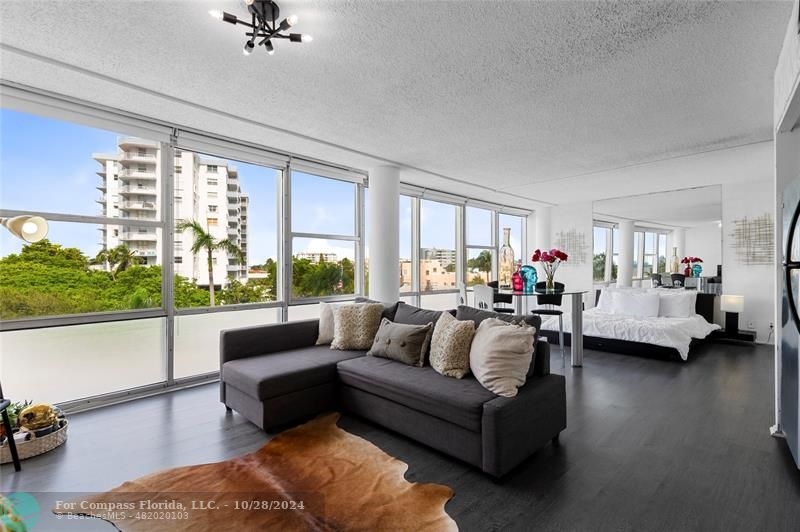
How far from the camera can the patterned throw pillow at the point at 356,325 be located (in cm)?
369

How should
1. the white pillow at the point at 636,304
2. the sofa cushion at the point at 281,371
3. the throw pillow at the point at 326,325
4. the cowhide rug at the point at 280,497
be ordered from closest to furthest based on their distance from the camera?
the cowhide rug at the point at 280,497, the sofa cushion at the point at 281,371, the throw pillow at the point at 326,325, the white pillow at the point at 636,304

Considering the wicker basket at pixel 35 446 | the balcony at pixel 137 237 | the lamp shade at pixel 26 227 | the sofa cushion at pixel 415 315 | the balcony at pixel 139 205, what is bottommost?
the wicker basket at pixel 35 446

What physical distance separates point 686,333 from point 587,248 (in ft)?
10.2

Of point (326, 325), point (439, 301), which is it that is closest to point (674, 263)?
point (439, 301)

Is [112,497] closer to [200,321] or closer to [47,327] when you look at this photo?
[47,327]

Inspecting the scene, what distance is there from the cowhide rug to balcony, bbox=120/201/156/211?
2.59 m

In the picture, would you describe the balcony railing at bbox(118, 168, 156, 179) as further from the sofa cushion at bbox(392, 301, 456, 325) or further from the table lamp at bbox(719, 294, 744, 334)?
the table lamp at bbox(719, 294, 744, 334)

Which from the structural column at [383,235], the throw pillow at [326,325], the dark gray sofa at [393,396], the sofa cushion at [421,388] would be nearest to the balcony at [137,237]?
the dark gray sofa at [393,396]

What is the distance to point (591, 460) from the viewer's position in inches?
97.1

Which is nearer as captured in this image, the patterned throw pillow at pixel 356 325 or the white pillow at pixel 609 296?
the patterned throw pillow at pixel 356 325

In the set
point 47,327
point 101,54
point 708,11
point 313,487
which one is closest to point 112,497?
point 313,487

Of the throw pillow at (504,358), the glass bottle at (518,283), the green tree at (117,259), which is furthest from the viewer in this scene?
the glass bottle at (518,283)

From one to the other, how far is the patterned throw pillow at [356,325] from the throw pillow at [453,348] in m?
0.89

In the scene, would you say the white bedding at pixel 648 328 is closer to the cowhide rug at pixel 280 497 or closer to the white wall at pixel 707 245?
the white wall at pixel 707 245
